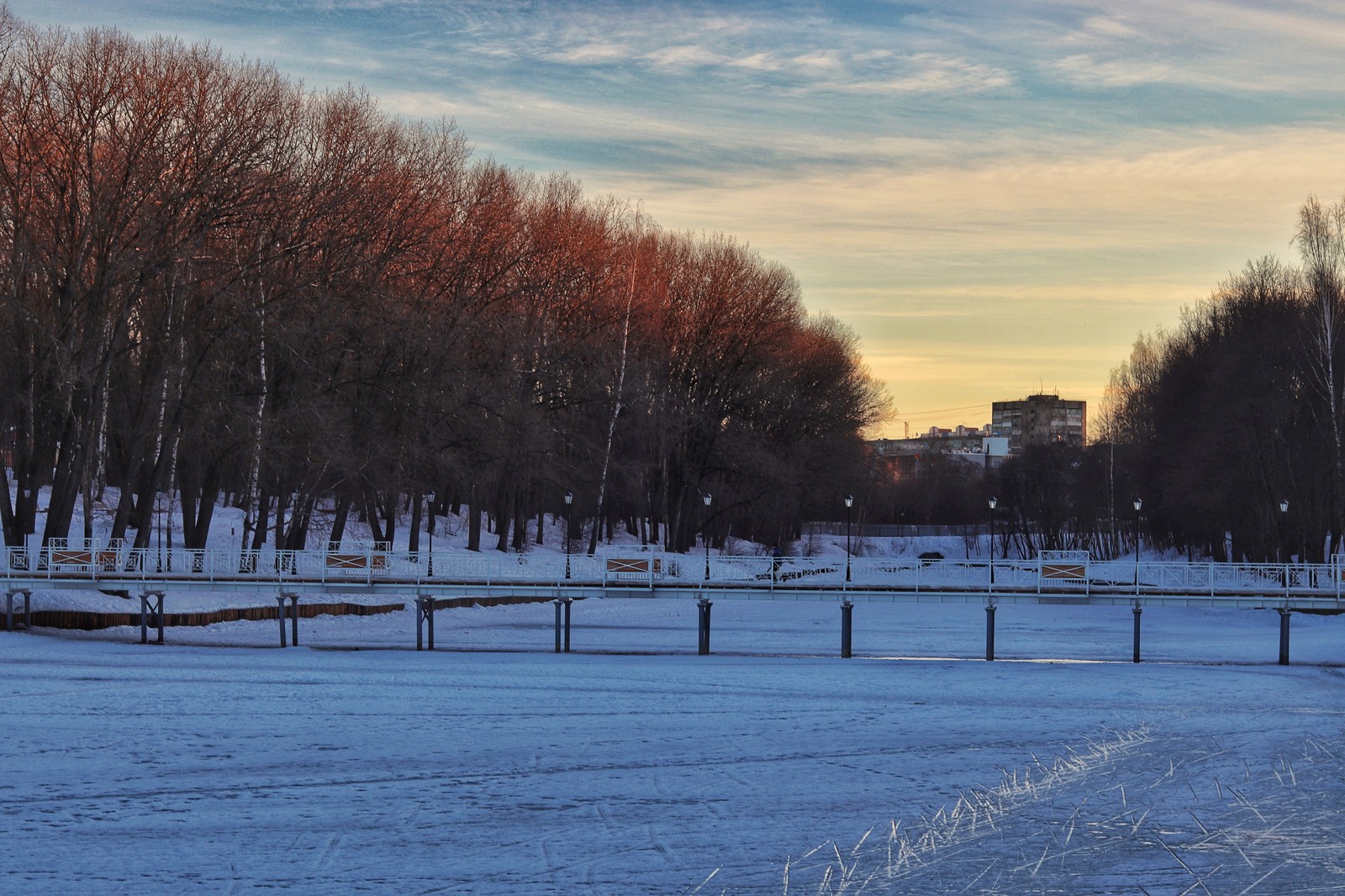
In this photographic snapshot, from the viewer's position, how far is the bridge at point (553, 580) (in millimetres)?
42469

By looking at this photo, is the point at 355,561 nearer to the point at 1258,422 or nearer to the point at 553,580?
the point at 553,580

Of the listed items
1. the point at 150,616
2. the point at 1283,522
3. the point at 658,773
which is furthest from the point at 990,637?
the point at 1283,522

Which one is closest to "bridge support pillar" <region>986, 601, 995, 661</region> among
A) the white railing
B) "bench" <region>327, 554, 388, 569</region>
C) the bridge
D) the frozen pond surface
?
the bridge

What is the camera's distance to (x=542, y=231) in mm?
63188

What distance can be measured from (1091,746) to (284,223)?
3025 cm

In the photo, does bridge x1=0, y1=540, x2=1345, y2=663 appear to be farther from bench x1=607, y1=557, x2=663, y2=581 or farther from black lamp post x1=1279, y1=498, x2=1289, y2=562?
black lamp post x1=1279, y1=498, x2=1289, y2=562

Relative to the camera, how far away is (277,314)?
149 ft

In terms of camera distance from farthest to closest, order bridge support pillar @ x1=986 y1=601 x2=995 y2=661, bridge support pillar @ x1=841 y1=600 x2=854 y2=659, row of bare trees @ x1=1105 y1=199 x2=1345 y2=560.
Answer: row of bare trees @ x1=1105 y1=199 x2=1345 y2=560 → bridge support pillar @ x1=841 y1=600 x2=854 y2=659 → bridge support pillar @ x1=986 y1=601 x2=995 y2=661

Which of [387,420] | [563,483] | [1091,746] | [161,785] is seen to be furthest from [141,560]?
[1091,746]

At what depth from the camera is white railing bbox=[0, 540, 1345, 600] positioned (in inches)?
1676

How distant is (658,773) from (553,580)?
21.2 m

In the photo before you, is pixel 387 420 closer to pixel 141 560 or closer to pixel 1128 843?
pixel 141 560

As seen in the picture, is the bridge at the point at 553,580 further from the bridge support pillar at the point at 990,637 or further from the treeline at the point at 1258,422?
the treeline at the point at 1258,422

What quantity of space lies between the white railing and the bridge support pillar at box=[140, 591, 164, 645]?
616 mm
